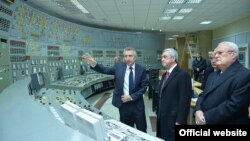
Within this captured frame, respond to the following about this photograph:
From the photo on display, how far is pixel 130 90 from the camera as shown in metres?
3.13

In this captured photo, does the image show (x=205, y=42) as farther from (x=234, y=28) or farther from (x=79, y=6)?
(x=79, y=6)

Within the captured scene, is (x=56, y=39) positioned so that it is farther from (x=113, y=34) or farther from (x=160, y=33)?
(x=160, y=33)

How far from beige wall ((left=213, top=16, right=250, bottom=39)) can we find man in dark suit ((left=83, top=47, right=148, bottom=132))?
741 cm

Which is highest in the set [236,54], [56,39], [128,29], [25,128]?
[128,29]

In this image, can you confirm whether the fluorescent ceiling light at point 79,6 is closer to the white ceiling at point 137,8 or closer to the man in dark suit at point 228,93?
the white ceiling at point 137,8

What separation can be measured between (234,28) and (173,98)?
8877 millimetres

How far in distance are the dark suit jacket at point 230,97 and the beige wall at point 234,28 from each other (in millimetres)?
7766

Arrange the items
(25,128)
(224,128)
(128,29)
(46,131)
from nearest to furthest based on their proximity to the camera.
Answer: (46,131) < (25,128) < (224,128) < (128,29)

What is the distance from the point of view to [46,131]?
1.27 m

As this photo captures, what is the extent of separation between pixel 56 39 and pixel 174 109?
5.50m

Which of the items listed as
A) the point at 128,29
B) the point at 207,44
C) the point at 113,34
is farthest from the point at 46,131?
the point at 207,44

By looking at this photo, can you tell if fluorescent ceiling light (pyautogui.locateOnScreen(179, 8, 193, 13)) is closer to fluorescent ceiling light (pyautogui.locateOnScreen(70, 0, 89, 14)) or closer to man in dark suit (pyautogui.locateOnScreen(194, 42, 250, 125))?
fluorescent ceiling light (pyautogui.locateOnScreen(70, 0, 89, 14))

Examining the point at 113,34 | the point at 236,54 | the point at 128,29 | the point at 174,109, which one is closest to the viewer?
the point at 236,54

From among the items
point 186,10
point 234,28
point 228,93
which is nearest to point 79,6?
point 186,10
